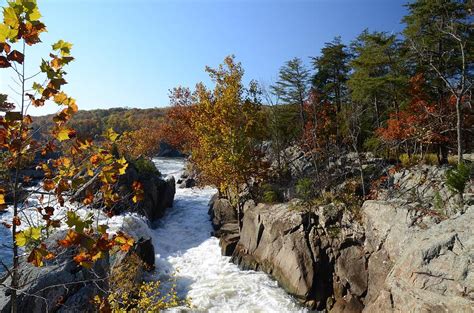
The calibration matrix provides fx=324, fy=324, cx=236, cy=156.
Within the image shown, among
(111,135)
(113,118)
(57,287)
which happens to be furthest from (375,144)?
(113,118)

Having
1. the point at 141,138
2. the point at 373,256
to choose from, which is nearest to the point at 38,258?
the point at 373,256

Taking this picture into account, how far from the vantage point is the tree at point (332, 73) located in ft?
95.0

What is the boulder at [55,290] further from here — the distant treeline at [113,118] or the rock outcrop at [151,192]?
the distant treeline at [113,118]

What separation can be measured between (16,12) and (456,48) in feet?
76.1

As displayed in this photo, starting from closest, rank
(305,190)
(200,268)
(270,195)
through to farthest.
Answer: (200,268)
(305,190)
(270,195)

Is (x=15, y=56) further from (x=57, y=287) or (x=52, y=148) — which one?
(x=57, y=287)

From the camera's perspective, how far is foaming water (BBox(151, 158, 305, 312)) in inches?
531

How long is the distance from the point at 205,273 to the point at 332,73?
2197 cm

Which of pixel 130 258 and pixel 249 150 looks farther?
pixel 249 150

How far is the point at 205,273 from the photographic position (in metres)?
16.7

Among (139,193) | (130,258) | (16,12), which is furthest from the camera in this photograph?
→ (130,258)

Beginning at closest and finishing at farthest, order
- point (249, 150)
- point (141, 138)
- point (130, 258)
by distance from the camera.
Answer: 1. point (130, 258)
2. point (249, 150)
3. point (141, 138)

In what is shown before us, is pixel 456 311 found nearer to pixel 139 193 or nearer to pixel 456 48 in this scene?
pixel 139 193

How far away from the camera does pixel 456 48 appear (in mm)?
19484
